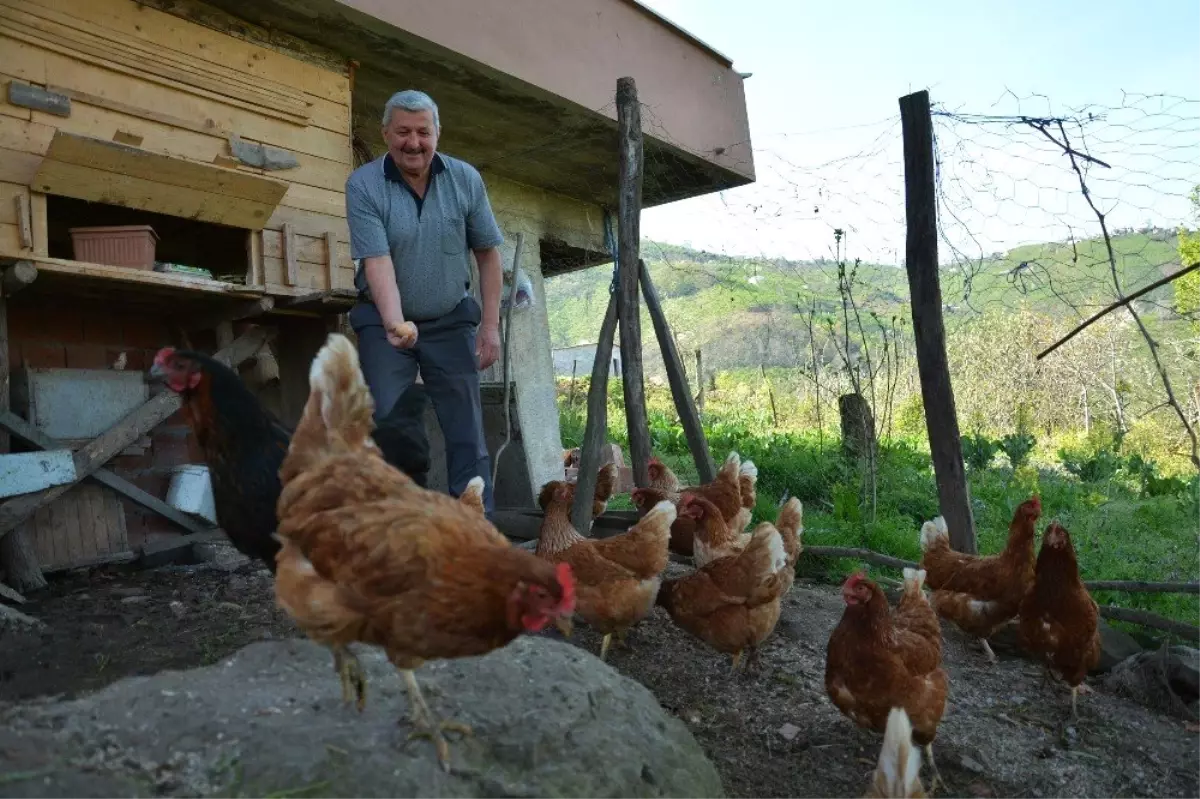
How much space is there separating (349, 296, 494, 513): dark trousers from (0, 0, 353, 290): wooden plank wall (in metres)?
1.70

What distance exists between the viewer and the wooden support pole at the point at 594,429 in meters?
4.39

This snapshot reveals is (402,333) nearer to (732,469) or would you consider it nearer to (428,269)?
(428,269)

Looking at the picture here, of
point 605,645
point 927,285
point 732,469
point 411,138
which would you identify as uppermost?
point 411,138

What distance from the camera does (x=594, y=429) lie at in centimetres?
439

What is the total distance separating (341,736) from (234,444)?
1086mm

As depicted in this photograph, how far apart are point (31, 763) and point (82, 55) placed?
4.19 m

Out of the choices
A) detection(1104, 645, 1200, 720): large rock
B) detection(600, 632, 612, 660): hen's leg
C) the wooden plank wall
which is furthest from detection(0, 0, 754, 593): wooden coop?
detection(1104, 645, 1200, 720): large rock

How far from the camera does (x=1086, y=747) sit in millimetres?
3184

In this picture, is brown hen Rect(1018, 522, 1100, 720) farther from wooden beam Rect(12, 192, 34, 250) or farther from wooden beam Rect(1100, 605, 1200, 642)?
wooden beam Rect(12, 192, 34, 250)

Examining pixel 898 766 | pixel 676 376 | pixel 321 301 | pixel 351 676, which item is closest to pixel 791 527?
pixel 676 376

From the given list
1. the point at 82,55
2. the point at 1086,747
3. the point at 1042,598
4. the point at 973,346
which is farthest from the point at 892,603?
the point at 973,346

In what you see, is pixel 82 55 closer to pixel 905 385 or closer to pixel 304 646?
pixel 304 646

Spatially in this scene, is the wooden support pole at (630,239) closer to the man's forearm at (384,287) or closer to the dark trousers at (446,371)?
the dark trousers at (446,371)

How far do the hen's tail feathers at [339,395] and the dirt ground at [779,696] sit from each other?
146 cm
